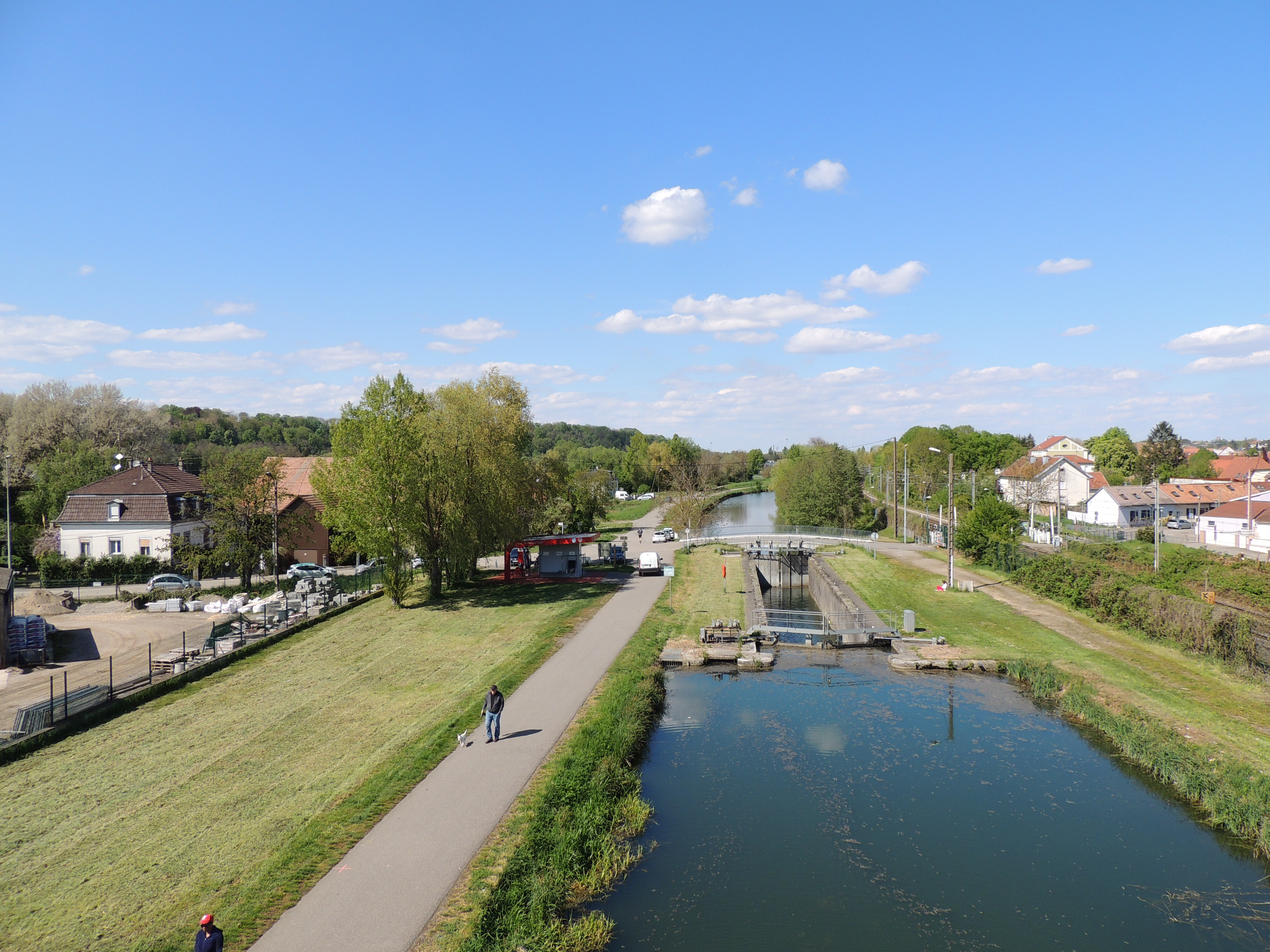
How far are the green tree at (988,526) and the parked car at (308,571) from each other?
138 feet

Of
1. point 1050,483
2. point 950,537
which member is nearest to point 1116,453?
point 1050,483

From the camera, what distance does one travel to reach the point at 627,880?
13.0 meters

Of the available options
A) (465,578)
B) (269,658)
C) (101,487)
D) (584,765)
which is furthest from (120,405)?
(584,765)

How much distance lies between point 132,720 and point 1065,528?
6990cm

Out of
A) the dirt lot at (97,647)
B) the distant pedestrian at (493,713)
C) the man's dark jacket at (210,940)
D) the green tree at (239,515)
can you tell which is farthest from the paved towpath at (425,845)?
the green tree at (239,515)

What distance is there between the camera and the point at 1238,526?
180 feet

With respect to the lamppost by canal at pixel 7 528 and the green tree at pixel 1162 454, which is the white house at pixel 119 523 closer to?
the lamppost by canal at pixel 7 528

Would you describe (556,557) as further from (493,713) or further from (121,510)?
(121,510)

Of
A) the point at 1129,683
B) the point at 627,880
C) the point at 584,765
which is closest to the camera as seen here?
the point at 627,880

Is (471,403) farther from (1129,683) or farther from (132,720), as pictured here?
(1129,683)

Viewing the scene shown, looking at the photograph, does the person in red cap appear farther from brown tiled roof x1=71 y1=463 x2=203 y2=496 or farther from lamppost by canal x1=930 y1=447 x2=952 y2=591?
brown tiled roof x1=71 y1=463 x2=203 y2=496

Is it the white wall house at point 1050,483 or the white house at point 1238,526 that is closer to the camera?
the white house at point 1238,526

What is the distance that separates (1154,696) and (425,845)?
21993mm

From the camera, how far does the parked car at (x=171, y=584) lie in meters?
37.9
